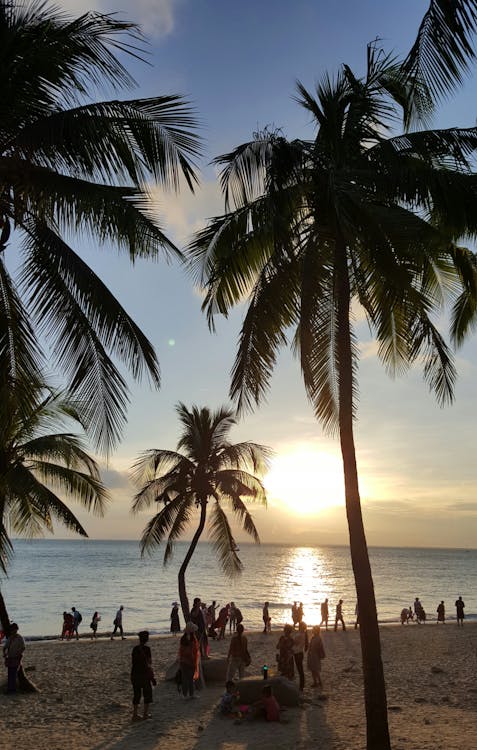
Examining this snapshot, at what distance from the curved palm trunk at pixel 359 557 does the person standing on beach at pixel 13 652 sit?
26.4 feet

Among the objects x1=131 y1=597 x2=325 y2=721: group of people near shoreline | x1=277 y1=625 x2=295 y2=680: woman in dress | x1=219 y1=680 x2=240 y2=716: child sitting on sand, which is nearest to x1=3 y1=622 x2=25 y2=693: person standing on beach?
x1=131 y1=597 x2=325 y2=721: group of people near shoreline

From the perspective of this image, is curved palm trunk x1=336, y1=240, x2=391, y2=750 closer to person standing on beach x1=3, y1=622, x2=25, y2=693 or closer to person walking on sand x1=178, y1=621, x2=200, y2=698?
person walking on sand x1=178, y1=621, x2=200, y2=698

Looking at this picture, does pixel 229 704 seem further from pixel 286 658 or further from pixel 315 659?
pixel 315 659

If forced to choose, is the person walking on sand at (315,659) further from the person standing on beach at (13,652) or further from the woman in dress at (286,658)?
the person standing on beach at (13,652)

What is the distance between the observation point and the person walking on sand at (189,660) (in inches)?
504

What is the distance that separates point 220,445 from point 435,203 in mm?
15237

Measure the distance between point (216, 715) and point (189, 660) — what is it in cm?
136

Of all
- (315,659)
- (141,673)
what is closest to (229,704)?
(141,673)

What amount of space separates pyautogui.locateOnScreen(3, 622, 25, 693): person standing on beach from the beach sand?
0.41 m

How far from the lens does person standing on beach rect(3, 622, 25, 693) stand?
519 inches

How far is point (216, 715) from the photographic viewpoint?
470 inches

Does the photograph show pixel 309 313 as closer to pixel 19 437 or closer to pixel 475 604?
pixel 19 437

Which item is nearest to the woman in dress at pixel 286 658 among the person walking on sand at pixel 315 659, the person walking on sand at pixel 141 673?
the person walking on sand at pixel 315 659

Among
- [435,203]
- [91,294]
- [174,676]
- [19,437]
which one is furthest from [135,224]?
[174,676]
